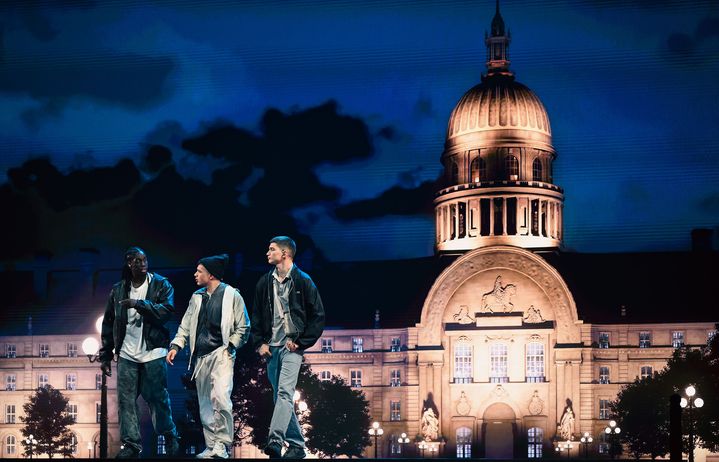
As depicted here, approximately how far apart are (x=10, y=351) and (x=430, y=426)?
31900 mm

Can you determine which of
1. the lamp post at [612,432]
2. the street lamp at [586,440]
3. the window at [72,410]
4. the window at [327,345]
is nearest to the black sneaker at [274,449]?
the lamp post at [612,432]

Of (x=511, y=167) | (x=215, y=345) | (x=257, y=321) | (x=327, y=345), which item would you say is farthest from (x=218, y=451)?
(x=511, y=167)

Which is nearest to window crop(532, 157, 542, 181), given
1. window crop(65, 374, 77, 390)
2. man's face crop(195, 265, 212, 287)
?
window crop(65, 374, 77, 390)

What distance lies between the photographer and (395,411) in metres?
96.8

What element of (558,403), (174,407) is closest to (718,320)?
(558,403)

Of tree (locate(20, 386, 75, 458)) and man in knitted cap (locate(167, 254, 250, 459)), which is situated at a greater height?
man in knitted cap (locate(167, 254, 250, 459))

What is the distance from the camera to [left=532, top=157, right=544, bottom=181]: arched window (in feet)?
352

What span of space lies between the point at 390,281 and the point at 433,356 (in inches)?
403

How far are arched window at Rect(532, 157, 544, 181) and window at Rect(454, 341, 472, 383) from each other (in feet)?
54.7

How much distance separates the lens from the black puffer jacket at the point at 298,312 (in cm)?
1903

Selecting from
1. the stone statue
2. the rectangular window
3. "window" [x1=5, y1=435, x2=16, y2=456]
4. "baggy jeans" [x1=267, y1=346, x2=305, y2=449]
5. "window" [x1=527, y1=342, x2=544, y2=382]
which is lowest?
"window" [x1=5, y1=435, x2=16, y2=456]

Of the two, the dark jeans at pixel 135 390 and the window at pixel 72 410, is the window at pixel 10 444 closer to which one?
the window at pixel 72 410

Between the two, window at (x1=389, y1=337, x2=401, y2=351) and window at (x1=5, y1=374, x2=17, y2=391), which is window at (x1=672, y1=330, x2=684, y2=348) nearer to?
window at (x1=389, y1=337, x2=401, y2=351)

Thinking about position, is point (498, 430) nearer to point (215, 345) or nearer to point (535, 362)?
point (535, 362)
